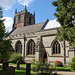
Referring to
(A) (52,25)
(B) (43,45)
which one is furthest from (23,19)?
(B) (43,45)

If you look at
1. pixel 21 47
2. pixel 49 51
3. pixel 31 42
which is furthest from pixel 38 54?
Result: pixel 21 47

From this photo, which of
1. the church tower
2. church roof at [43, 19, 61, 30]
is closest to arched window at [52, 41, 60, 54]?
church roof at [43, 19, 61, 30]

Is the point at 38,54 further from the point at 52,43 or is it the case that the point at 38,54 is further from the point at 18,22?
the point at 18,22

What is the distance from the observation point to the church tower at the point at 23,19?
1901 inches

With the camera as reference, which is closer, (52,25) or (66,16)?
(66,16)

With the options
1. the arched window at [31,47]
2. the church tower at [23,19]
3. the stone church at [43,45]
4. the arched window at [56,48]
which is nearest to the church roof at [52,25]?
the stone church at [43,45]

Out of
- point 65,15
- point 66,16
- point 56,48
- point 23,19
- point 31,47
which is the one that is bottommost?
point 56,48

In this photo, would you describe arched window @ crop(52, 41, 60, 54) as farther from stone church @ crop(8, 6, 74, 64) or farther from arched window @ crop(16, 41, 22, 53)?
arched window @ crop(16, 41, 22, 53)

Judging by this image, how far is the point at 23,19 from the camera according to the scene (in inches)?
1897

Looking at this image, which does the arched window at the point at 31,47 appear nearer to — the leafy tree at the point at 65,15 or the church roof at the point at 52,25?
the church roof at the point at 52,25

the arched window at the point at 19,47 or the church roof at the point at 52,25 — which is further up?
the church roof at the point at 52,25

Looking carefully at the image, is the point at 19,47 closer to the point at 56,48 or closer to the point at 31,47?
the point at 31,47

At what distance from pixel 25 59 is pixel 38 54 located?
16.8ft

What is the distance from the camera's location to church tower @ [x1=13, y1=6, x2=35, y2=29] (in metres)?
48.3
